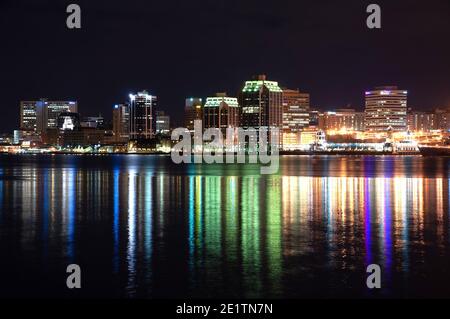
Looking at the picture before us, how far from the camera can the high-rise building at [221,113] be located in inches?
6944

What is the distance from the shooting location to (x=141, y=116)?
19550cm

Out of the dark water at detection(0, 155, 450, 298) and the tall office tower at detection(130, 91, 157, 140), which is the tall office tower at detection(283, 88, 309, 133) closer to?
the tall office tower at detection(130, 91, 157, 140)

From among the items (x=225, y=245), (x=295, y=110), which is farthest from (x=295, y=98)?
(x=225, y=245)

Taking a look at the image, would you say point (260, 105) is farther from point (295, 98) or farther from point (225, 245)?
point (225, 245)

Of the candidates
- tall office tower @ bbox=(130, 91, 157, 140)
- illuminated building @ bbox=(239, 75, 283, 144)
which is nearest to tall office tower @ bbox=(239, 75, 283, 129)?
illuminated building @ bbox=(239, 75, 283, 144)

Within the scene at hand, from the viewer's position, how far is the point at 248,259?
47.8ft

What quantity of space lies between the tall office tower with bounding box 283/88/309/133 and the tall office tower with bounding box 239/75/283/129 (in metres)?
7.69

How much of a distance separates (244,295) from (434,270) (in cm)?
457

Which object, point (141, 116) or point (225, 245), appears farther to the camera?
point (141, 116)

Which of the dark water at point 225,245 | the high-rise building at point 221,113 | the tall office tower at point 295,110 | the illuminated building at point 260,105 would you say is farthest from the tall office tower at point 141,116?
the dark water at point 225,245

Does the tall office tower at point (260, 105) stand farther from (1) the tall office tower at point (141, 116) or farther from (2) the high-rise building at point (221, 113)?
(1) the tall office tower at point (141, 116)

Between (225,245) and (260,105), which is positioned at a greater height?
(260,105)

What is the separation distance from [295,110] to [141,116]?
47.5 metres
